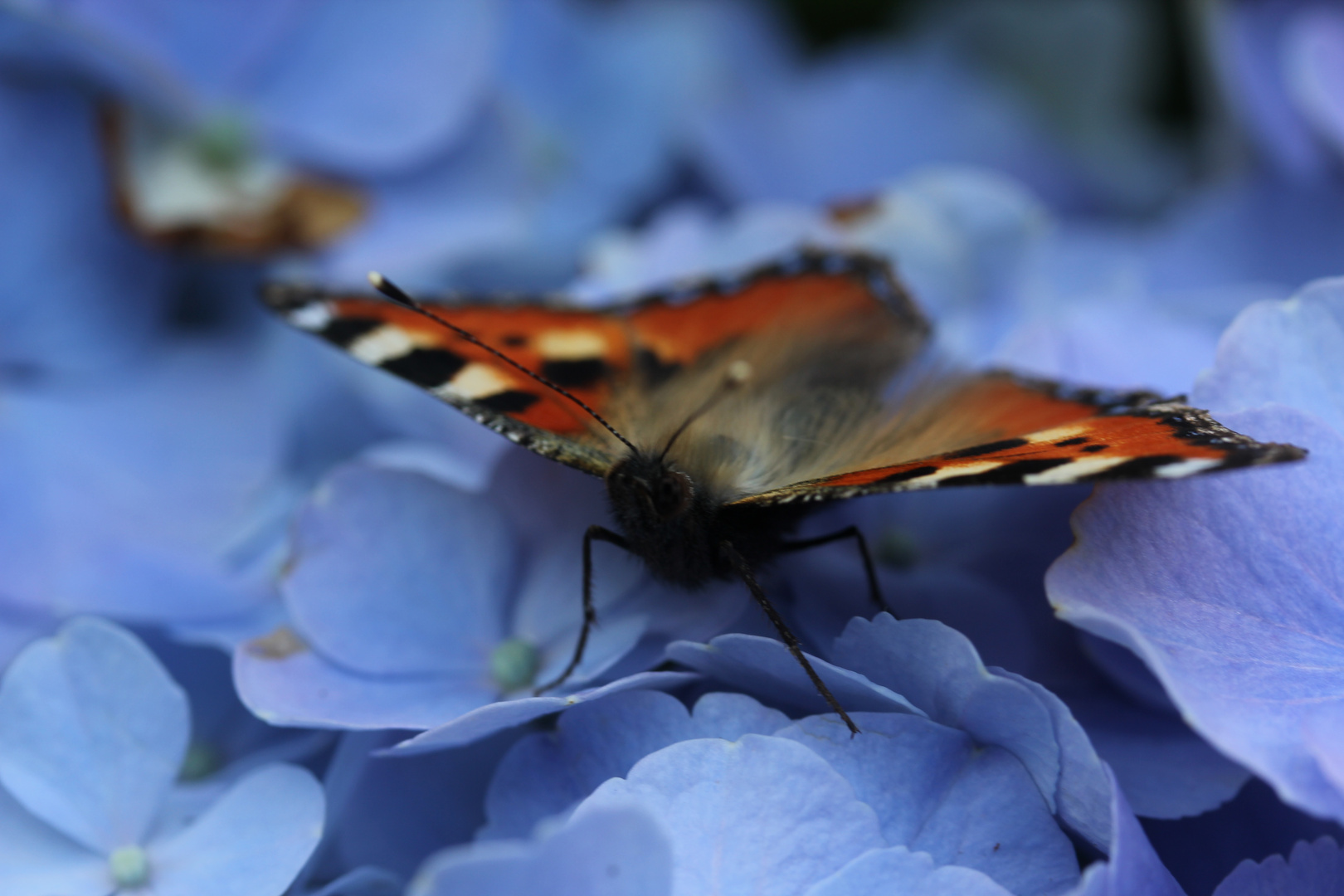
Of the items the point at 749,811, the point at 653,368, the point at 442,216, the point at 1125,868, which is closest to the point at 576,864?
the point at 749,811

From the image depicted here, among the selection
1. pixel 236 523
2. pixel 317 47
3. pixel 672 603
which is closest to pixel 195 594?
pixel 236 523

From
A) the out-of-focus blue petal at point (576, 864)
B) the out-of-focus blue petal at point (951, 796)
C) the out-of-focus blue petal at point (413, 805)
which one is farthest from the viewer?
the out-of-focus blue petal at point (413, 805)

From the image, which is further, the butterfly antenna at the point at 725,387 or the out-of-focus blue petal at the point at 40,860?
the butterfly antenna at the point at 725,387

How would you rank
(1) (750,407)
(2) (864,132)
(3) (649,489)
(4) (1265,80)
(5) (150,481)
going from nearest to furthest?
(3) (649,489) < (1) (750,407) < (5) (150,481) < (4) (1265,80) < (2) (864,132)

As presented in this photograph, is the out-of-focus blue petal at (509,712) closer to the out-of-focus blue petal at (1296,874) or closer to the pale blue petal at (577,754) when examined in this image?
the pale blue petal at (577,754)

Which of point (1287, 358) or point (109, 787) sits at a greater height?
point (1287, 358)

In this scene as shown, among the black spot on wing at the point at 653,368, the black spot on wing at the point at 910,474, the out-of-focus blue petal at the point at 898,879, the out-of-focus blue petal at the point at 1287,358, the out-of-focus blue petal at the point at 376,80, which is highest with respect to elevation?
the out-of-focus blue petal at the point at 376,80

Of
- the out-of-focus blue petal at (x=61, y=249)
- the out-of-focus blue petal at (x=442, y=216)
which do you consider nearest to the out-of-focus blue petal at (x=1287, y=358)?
the out-of-focus blue petal at (x=442, y=216)

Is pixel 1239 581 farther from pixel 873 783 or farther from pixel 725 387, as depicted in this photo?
pixel 725 387
